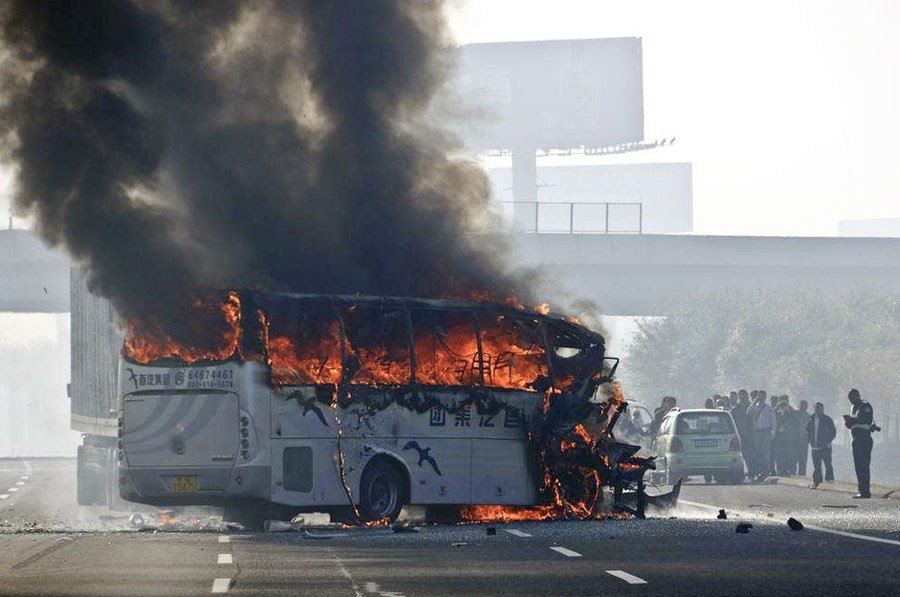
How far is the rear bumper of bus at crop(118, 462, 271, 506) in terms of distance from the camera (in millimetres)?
20891

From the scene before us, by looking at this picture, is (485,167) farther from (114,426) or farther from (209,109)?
(114,426)

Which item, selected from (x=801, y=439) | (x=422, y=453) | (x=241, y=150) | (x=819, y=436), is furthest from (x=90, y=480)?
(x=801, y=439)

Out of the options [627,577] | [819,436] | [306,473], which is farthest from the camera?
[819,436]

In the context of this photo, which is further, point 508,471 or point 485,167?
point 485,167

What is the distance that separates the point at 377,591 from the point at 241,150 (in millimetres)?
12954

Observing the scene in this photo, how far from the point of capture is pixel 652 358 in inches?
3622

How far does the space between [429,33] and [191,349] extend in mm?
9156

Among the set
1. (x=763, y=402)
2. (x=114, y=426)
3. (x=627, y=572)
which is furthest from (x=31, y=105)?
(x=763, y=402)

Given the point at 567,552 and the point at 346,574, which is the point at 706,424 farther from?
the point at 346,574

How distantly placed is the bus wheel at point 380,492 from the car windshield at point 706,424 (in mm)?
17070

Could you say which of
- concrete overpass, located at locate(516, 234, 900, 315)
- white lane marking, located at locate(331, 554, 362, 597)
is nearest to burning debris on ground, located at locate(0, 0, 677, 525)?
white lane marking, located at locate(331, 554, 362, 597)

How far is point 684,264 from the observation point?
7188 centimetres

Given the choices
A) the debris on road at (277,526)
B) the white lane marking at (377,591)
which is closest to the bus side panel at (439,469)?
the debris on road at (277,526)

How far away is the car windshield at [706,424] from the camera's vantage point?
3841 cm
